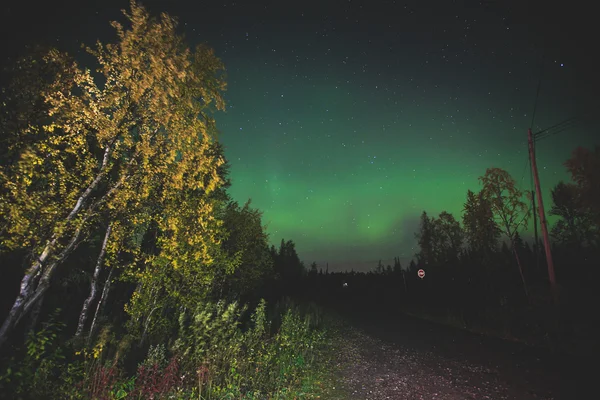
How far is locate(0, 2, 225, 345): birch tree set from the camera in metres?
6.69

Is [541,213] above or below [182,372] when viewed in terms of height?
above

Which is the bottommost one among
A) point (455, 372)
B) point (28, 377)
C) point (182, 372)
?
point (455, 372)

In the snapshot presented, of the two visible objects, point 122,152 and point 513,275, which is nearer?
point 122,152

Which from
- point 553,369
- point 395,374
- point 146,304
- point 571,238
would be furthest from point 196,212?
point 571,238

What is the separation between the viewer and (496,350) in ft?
38.1

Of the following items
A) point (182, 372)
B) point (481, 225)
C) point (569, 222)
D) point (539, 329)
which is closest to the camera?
point (182, 372)

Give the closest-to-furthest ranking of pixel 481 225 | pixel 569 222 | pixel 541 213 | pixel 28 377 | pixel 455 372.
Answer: pixel 28 377 → pixel 455 372 → pixel 541 213 → pixel 481 225 → pixel 569 222

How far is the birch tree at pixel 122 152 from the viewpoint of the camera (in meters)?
6.69

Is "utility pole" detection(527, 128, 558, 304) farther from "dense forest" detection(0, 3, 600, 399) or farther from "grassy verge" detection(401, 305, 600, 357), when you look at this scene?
"grassy verge" detection(401, 305, 600, 357)

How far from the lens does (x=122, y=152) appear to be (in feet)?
30.3

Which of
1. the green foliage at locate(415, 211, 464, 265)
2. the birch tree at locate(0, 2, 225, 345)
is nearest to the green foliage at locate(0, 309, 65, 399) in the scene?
the birch tree at locate(0, 2, 225, 345)

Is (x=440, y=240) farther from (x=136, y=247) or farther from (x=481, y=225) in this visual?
A: (x=136, y=247)

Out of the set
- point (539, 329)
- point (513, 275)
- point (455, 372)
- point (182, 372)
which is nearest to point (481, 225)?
point (513, 275)

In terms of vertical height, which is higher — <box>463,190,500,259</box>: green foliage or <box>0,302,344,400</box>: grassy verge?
<box>463,190,500,259</box>: green foliage
